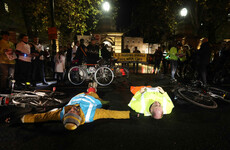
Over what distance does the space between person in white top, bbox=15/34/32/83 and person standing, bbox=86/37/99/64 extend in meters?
2.49

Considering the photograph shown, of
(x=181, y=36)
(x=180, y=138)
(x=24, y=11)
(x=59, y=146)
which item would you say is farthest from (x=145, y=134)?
(x=24, y=11)

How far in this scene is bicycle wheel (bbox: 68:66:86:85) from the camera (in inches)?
275

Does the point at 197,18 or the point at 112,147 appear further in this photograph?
A: the point at 197,18

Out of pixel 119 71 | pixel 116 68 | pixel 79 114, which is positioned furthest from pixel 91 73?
pixel 79 114

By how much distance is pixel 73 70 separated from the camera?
715 centimetres

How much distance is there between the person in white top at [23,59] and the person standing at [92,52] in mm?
2495

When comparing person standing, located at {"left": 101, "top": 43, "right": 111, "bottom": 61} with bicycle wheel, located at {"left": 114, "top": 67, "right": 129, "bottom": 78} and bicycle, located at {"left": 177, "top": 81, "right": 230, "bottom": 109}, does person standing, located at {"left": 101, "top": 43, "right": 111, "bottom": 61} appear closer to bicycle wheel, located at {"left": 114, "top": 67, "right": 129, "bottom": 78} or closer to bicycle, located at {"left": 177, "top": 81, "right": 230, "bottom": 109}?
bicycle wheel, located at {"left": 114, "top": 67, "right": 129, "bottom": 78}

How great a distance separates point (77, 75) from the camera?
7098mm

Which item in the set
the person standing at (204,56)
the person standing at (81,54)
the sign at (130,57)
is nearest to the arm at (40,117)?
the person standing at (81,54)

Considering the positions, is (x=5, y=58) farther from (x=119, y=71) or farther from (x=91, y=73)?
(x=119, y=71)

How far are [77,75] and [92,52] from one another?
53.4 inches

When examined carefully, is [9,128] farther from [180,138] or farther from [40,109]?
[180,138]

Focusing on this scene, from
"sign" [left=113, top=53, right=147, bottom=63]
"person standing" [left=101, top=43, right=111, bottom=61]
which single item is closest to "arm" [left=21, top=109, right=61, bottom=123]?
"person standing" [left=101, top=43, right=111, bottom=61]

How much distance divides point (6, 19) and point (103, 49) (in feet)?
34.5
